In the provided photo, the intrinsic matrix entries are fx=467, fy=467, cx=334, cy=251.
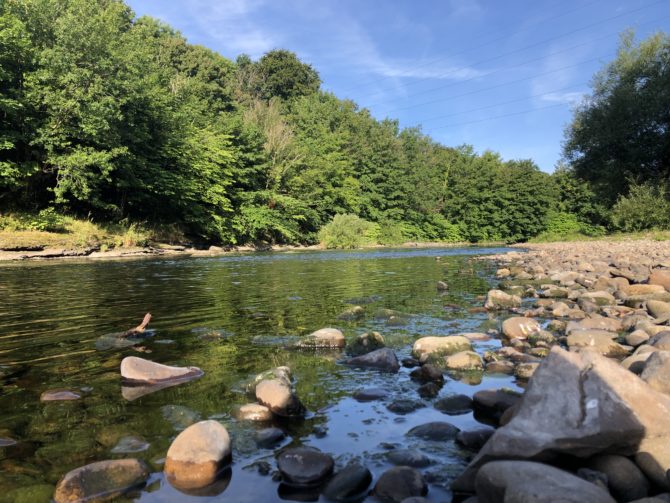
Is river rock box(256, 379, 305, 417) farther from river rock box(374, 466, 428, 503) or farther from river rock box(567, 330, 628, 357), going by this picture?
river rock box(567, 330, 628, 357)

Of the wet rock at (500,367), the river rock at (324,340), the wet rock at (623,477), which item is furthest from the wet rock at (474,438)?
the river rock at (324,340)

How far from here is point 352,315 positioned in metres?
7.60

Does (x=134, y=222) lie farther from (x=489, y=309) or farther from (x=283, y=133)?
(x=489, y=309)

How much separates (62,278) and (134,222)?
18.4 m

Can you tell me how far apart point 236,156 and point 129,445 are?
37.4m

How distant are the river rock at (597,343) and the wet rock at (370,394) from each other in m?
2.29

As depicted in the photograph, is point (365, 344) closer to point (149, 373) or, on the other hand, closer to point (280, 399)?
point (280, 399)

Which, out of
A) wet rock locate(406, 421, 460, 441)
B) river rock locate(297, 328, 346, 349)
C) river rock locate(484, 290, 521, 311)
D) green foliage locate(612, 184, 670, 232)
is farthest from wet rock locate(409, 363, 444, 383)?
green foliage locate(612, 184, 670, 232)

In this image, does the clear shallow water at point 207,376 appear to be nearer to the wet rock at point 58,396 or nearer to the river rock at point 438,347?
the wet rock at point 58,396

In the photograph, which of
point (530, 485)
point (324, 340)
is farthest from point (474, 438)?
point (324, 340)

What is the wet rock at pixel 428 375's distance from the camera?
431cm

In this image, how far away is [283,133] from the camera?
47.1 m

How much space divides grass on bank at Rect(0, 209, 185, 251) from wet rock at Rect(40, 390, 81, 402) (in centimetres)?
2248

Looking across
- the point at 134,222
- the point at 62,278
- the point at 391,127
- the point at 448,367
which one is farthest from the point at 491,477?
the point at 391,127
